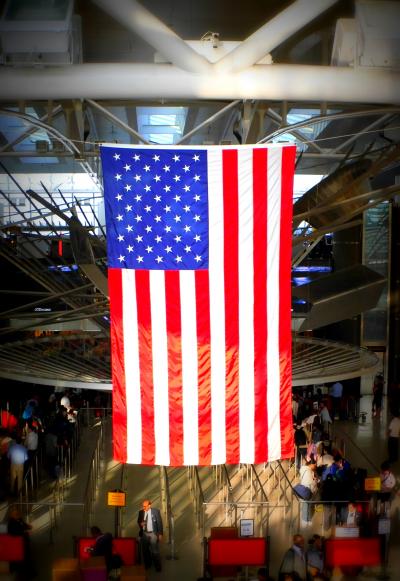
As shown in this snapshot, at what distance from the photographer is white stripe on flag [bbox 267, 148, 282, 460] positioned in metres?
8.30

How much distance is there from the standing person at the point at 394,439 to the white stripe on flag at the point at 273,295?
38.4 feet

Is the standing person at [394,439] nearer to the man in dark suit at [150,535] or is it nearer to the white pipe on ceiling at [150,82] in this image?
the man in dark suit at [150,535]

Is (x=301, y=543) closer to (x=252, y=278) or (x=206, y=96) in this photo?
(x=252, y=278)

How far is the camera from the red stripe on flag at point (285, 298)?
8336mm

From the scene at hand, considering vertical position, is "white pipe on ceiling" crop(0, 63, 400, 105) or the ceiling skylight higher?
the ceiling skylight

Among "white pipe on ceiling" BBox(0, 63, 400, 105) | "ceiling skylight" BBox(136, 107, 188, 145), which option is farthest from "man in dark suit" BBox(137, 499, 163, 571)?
"ceiling skylight" BBox(136, 107, 188, 145)

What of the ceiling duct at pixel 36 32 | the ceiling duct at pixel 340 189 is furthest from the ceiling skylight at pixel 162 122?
the ceiling duct at pixel 36 32

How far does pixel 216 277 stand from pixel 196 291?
253 millimetres

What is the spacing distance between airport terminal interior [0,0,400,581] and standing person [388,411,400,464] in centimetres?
4

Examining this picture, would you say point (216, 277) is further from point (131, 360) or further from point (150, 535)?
point (150, 535)

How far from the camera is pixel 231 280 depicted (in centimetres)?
834

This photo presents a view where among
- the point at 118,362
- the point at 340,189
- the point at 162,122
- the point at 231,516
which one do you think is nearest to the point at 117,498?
the point at 231,516

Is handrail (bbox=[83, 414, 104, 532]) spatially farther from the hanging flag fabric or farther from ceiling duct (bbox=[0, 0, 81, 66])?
ceiling duct (bbox=[0, 0, 81, 66])

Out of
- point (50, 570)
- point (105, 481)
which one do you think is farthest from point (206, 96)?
point (105, 481)
